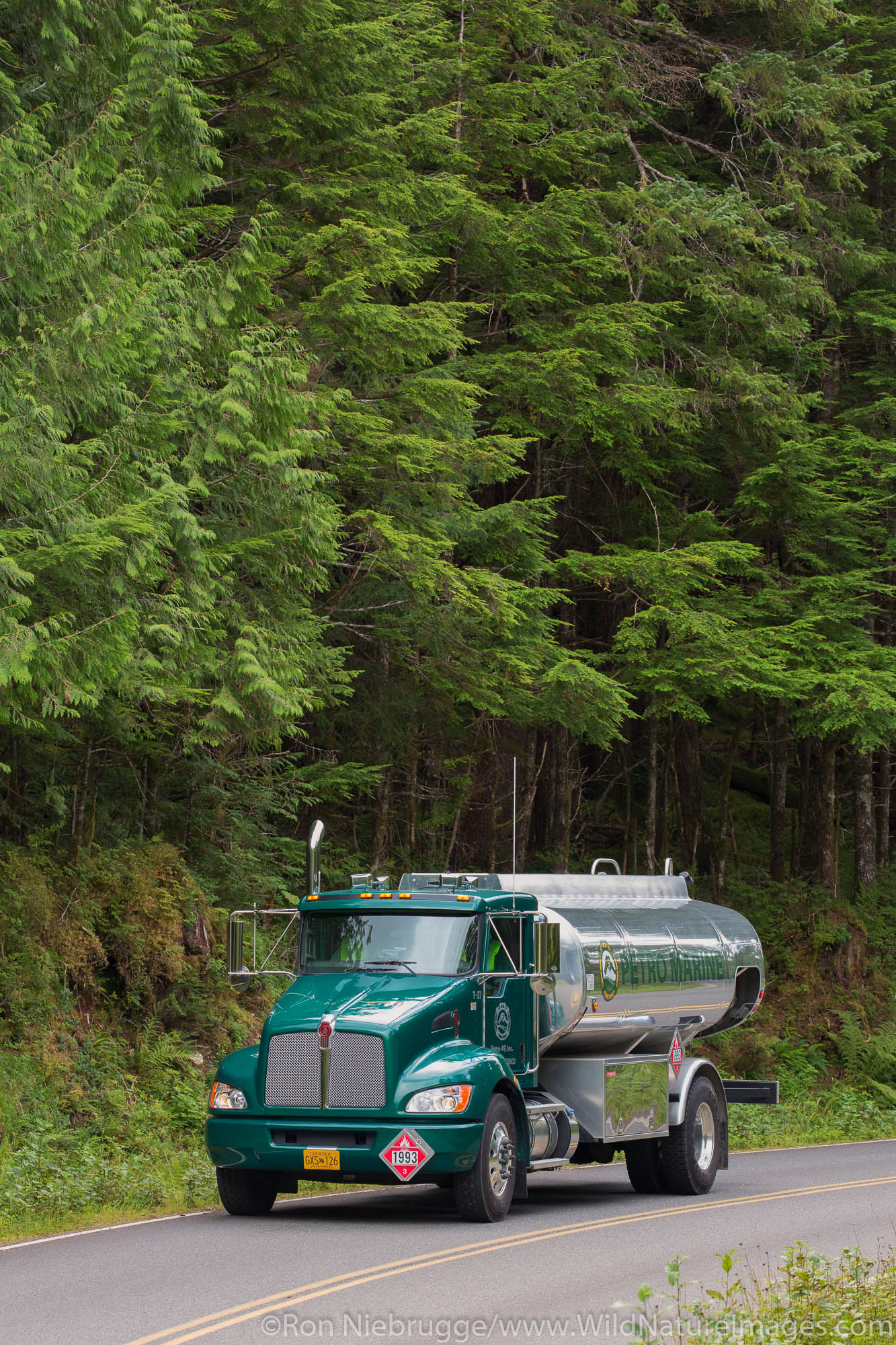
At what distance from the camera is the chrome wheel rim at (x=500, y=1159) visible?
1237 cm

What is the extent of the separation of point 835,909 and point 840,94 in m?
15.1

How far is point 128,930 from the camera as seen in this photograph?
1886 centimetres

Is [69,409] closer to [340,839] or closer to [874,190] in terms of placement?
[340,839]

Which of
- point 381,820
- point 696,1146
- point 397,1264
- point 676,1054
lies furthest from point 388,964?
point 381,820

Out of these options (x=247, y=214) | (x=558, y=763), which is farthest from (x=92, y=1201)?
(x=558, y=763)

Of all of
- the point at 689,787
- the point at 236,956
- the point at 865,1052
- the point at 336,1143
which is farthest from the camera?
the point at 689,787

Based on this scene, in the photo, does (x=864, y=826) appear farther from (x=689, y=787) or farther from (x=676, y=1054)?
(x=676, y=1054)

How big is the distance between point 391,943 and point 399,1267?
3.56 meters

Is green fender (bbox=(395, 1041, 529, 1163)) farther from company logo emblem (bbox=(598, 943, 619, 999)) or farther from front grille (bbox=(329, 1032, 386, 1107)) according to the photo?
company logo emblem (bbox=(598, 943, 619, 999))

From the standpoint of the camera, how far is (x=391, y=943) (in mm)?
13367

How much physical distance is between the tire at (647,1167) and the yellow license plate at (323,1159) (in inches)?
167

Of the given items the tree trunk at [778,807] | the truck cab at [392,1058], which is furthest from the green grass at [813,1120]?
the truck cab at [392,1058]

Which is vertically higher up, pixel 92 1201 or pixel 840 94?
pixel 840 94

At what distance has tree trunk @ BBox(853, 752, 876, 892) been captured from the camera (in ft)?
105
